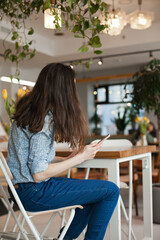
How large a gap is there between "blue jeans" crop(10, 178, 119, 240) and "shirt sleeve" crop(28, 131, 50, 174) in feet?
0.39

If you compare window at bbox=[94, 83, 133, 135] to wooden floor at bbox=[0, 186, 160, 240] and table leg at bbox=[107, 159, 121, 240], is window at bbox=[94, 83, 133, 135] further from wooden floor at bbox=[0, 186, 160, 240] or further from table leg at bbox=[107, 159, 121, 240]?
table leg at bbox=[107, 159, 121, 240]

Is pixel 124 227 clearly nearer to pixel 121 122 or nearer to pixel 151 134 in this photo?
pixel 151 134

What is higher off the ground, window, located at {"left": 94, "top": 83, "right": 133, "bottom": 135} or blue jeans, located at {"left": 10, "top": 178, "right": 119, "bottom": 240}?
window, located at {"left": 94, "top": 83, "right": 133, "bottom": 135}

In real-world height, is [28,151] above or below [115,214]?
above

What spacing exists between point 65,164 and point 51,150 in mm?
129

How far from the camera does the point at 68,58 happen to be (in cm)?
901

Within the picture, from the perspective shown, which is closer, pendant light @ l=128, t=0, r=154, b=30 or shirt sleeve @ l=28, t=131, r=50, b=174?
shirt sleeve @ l=28, t=131, r=50, b=174

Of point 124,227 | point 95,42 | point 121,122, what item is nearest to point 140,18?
point 124,227

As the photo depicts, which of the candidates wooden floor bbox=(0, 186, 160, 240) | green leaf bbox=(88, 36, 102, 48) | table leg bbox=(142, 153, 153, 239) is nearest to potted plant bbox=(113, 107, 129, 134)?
wooden floor bbox=(0, 186, 160, 240)

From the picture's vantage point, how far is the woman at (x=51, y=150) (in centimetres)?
171

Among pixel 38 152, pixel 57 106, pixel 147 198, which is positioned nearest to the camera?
pixel 38 152

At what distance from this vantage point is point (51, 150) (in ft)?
6.03

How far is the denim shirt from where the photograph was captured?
5.49 ft

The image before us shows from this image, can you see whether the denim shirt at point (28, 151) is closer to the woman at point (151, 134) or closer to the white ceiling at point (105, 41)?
the woman at point (151, 134)
